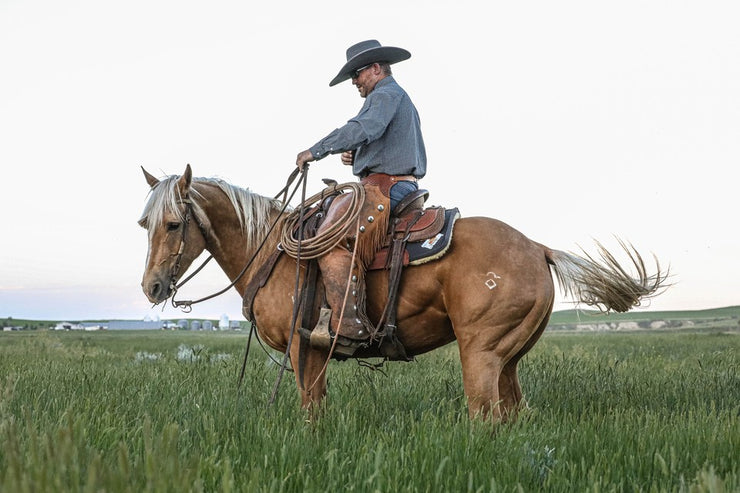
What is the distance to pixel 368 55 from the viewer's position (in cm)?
567

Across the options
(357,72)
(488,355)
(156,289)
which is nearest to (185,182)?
(156,289)

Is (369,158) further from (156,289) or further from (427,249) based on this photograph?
(156,289)

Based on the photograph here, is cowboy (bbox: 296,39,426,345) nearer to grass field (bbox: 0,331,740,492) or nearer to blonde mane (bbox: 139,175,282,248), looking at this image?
blonde mane (bbox: 139,175,282,248)

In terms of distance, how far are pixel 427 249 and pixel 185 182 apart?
7.38ft

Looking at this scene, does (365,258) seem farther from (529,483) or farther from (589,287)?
(529,483)

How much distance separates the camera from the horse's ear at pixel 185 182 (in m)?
5.44

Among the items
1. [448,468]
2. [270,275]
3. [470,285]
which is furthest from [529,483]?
[270,275]

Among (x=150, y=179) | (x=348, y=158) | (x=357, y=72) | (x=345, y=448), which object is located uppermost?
(x=357, y=72)

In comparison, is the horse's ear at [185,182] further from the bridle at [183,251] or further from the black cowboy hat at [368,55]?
the black cowboy hat at [368,55]

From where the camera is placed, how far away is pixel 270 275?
18.4 ft

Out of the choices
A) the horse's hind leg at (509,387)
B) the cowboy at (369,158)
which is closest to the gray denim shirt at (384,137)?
the cowboy at (369,158)

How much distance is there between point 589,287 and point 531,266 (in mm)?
664

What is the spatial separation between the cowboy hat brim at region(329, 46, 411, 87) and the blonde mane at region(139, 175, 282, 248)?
145 centimetres

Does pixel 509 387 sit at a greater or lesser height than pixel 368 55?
lesser
